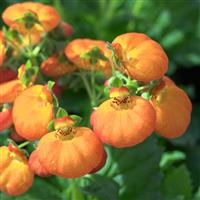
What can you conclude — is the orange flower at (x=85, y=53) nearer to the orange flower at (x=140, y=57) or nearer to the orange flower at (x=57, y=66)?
the orange flower at (x=57, y=66)

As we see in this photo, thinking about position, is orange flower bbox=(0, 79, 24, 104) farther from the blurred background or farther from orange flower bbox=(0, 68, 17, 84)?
the blurred background

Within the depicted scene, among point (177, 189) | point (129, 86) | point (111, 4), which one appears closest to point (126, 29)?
point (111, 4)

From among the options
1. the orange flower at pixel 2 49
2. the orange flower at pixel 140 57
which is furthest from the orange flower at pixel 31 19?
the orange flower at pixel 140 57

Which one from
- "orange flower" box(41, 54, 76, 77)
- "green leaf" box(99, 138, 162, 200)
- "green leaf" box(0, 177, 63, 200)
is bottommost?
"green leaf" box(0, 177, 63, 200)

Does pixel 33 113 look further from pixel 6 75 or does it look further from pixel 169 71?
pixel 169 71

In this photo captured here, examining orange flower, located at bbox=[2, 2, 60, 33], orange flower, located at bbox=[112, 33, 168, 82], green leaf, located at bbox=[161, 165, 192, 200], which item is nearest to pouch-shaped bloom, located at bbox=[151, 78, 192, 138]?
orange flower, located at bbox=[112, 33, 168, 82]

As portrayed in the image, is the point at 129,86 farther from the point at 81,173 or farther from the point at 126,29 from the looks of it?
the point at 126,29
